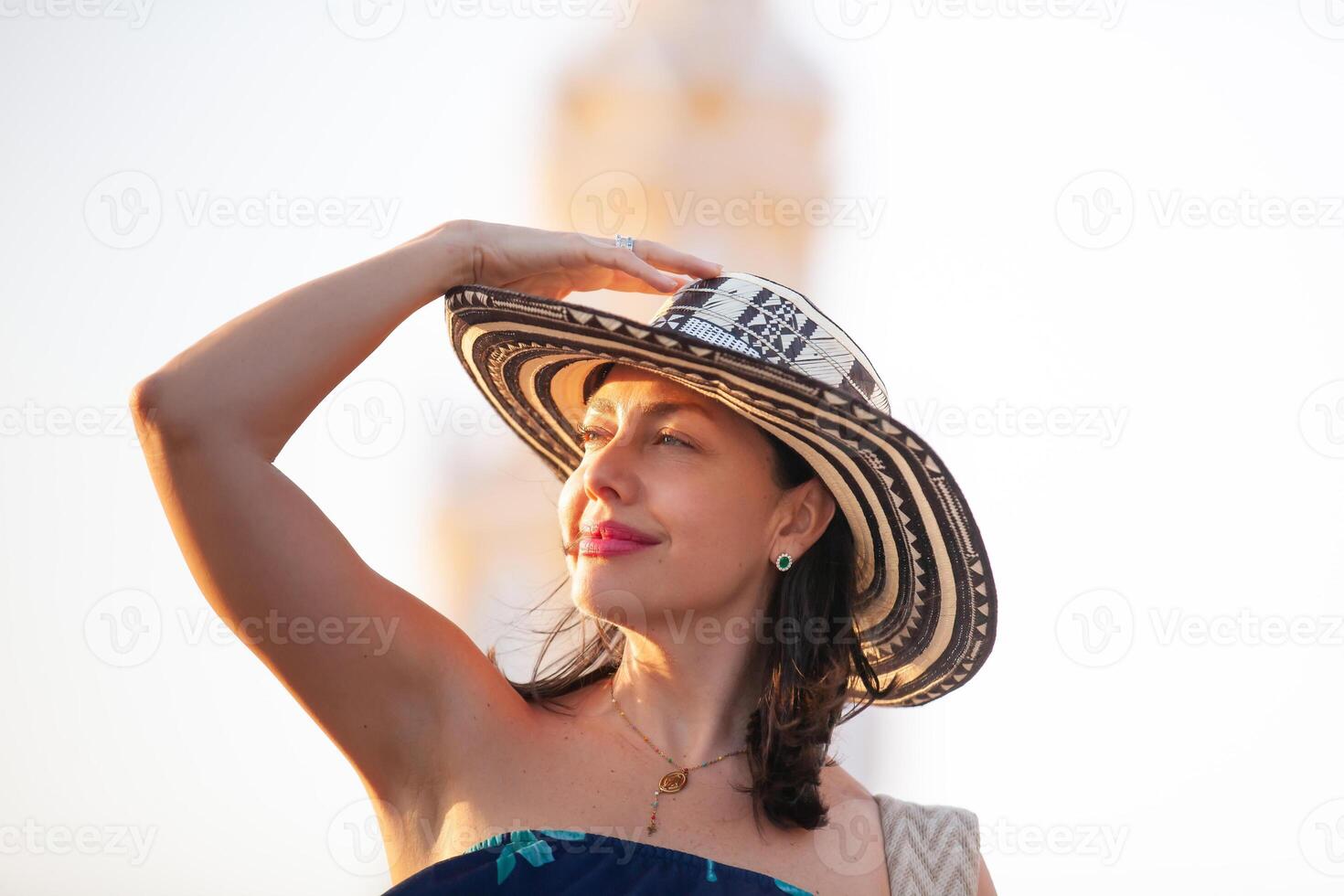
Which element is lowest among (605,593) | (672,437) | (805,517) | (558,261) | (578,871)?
(578,871)

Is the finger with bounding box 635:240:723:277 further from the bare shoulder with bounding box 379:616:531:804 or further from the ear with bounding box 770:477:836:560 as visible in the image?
the bare shoulder with bounding box 379:616:531:804

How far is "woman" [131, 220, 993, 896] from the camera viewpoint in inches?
71.7

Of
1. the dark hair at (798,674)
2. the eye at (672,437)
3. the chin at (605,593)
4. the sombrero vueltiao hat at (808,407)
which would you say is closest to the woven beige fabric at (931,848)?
the dark hair at (798,674)

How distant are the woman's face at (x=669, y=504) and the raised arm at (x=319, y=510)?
0.76 feet

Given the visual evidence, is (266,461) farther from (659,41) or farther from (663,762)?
(659,41)

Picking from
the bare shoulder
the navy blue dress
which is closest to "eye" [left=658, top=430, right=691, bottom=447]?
the bare shoulder

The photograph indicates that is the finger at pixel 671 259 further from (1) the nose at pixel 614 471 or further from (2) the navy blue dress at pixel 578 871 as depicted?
(2) the navy blue dress at pixel 578 871

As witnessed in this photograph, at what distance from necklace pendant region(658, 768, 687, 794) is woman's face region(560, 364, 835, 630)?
248mm

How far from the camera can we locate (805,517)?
7.22 ft

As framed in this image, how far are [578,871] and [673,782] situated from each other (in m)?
0.24

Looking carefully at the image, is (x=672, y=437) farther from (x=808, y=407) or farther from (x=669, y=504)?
(x=808, y=407)

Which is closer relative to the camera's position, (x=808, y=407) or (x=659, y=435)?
(x=808, y=407)

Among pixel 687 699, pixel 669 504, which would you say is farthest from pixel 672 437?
pixel 687 699

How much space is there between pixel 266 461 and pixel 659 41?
2.39 metres
